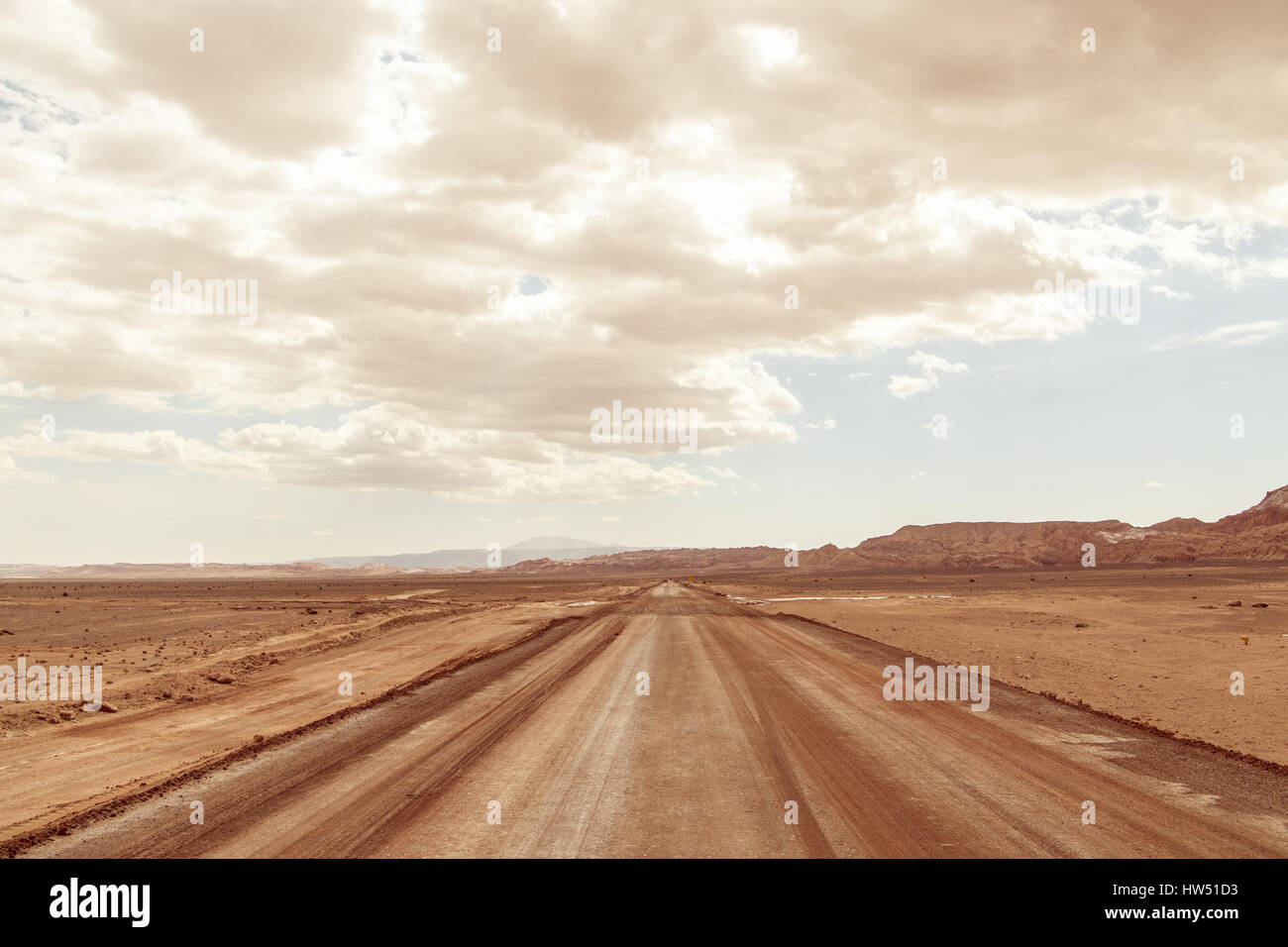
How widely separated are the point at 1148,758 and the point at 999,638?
19.5m

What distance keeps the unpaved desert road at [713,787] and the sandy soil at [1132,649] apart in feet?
6.08

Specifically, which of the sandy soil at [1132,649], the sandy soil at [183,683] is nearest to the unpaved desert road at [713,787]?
the sandy soil at [183,683]

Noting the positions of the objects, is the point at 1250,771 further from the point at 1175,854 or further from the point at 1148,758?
the point at 1175,854

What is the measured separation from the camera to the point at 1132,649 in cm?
2484

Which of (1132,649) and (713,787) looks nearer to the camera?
(713,787)

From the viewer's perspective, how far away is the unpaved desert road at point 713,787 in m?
7.10

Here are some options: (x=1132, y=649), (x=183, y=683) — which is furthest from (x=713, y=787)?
(x=1132, y=649)

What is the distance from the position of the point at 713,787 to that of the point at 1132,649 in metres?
22.1

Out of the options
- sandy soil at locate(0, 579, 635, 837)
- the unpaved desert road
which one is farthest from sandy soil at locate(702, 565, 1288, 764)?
sandy soil at locate(0, 579, 635, 837)

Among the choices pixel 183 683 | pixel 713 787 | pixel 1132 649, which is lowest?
pixel 1132 649

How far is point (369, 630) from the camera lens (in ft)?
117

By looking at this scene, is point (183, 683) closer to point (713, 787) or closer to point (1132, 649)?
point (713, 787)

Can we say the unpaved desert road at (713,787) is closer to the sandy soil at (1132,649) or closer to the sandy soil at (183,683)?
the sandy soil at (183,683)
